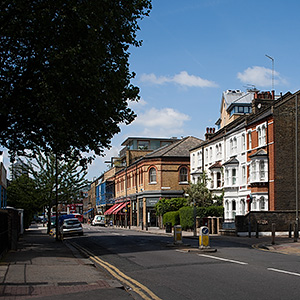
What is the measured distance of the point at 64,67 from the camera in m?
18.1

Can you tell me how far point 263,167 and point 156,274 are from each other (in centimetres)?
2785

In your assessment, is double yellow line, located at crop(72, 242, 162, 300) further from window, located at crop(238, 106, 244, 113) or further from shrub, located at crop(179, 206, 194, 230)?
window, located at crop(238, 106, 244, 113)

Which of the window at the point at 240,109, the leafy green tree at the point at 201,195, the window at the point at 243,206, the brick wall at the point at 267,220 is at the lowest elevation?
the brick wall at the point at 267,220

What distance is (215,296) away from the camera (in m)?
8.90

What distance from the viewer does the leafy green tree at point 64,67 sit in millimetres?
17906

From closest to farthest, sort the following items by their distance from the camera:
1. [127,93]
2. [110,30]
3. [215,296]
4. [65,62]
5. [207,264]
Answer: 1. [215,296]
2. [207,264]
3. [65,62]
4. [110,30]
5. [127,93]

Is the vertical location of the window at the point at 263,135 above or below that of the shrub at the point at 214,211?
above

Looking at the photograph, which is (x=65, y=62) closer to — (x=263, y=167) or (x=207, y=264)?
(x=207, y=264)

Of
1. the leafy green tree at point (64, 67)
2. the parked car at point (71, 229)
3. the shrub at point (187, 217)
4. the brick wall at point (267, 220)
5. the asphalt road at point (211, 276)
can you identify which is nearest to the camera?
the asphalt road at point (211, 276)

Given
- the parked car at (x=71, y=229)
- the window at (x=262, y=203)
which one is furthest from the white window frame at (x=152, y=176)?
the window at (x=262, y=203)

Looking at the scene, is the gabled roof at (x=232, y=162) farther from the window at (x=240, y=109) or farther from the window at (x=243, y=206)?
the window at (x=240, y=109)

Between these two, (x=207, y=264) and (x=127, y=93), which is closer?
(x=207, y=264)

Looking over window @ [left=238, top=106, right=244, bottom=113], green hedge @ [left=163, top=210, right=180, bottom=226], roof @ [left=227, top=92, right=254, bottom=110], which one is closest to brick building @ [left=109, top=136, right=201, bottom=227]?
window @ [left=238, top=106, right=244, bottom=113]

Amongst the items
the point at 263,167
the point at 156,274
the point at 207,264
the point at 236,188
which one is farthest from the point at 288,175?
the point at 156,274
